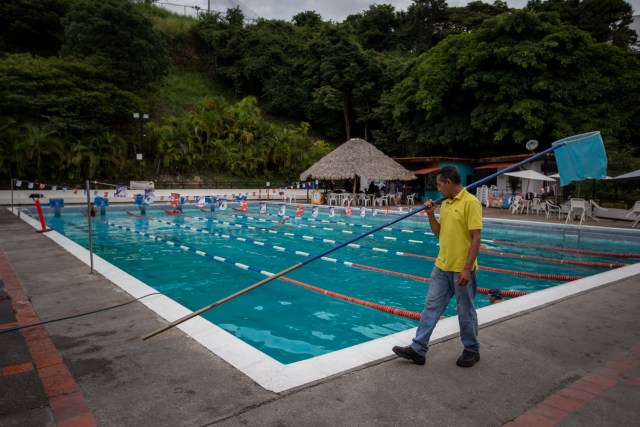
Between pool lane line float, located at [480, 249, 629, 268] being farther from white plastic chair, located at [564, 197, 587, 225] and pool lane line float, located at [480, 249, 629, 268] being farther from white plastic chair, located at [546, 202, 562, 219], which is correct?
white plastic chair, located at [546, 202, 562, 219]

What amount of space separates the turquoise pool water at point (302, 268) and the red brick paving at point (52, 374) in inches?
91.0

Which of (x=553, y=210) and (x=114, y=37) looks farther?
(x=114, y=37)

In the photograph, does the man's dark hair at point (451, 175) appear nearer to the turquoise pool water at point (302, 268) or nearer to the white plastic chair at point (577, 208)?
the turquoise pool water at point (302, 268)

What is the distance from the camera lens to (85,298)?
522 cm

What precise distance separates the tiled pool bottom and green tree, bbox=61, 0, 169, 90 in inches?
1127

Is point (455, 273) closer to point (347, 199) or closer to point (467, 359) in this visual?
point (467, 359)

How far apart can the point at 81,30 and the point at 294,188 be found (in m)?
19.7

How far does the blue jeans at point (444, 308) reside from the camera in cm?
330

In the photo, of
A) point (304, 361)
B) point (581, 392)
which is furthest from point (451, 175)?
point (304, 361)

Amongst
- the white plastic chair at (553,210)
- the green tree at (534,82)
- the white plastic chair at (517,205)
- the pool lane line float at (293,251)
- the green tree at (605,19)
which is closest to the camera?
the pool lane line float at (293,251)

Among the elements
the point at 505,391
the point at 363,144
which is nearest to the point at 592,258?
the point at 505,391

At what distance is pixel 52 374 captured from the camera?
3119mm

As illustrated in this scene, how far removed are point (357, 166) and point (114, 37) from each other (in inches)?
832

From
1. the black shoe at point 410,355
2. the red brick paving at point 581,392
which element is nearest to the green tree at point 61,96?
the black shoe at point 410,355
